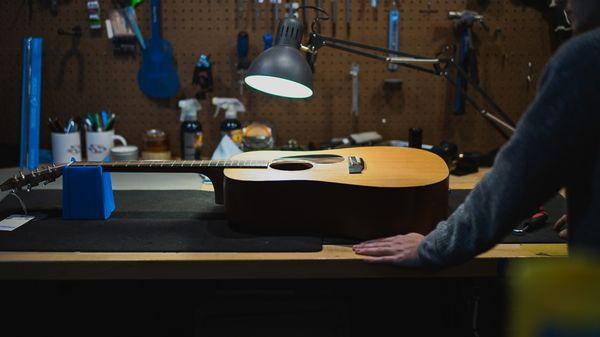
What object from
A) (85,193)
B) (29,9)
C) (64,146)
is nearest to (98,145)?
(64,146)

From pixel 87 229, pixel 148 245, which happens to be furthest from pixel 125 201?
pixel 148 245

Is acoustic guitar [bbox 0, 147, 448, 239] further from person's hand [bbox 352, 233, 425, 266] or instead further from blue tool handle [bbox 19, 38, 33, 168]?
blue tool handle [bbox 19, 38, 33, 168]

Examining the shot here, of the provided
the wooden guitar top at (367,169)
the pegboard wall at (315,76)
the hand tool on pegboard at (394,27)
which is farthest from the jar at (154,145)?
the hand tool on pegboard at (394,27)

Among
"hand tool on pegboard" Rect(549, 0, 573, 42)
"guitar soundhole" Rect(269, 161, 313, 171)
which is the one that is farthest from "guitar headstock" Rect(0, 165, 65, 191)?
"hand tool on pegboard" Rect(549, 0, 573, 42)

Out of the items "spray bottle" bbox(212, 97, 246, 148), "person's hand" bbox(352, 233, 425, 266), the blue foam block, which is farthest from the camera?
"spray bottle" bbox(212, 97, 246, 148)

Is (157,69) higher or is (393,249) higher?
(157,69)

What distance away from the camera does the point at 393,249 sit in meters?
1.27

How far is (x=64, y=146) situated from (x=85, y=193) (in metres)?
0.68

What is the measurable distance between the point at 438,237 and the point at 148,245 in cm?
62

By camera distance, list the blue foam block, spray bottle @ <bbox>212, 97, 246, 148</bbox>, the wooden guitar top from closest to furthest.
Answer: the wooden guitar top, the blue foam block, spray bottle @ <bbox>212, 97, 246, 148</bbox>

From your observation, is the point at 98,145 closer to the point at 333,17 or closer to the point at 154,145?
the point at 154,145

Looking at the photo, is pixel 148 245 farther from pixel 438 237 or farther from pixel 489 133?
pixel 489 133

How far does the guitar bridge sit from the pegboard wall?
29.3 inches

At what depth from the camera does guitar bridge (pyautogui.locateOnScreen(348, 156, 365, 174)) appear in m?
1.45
